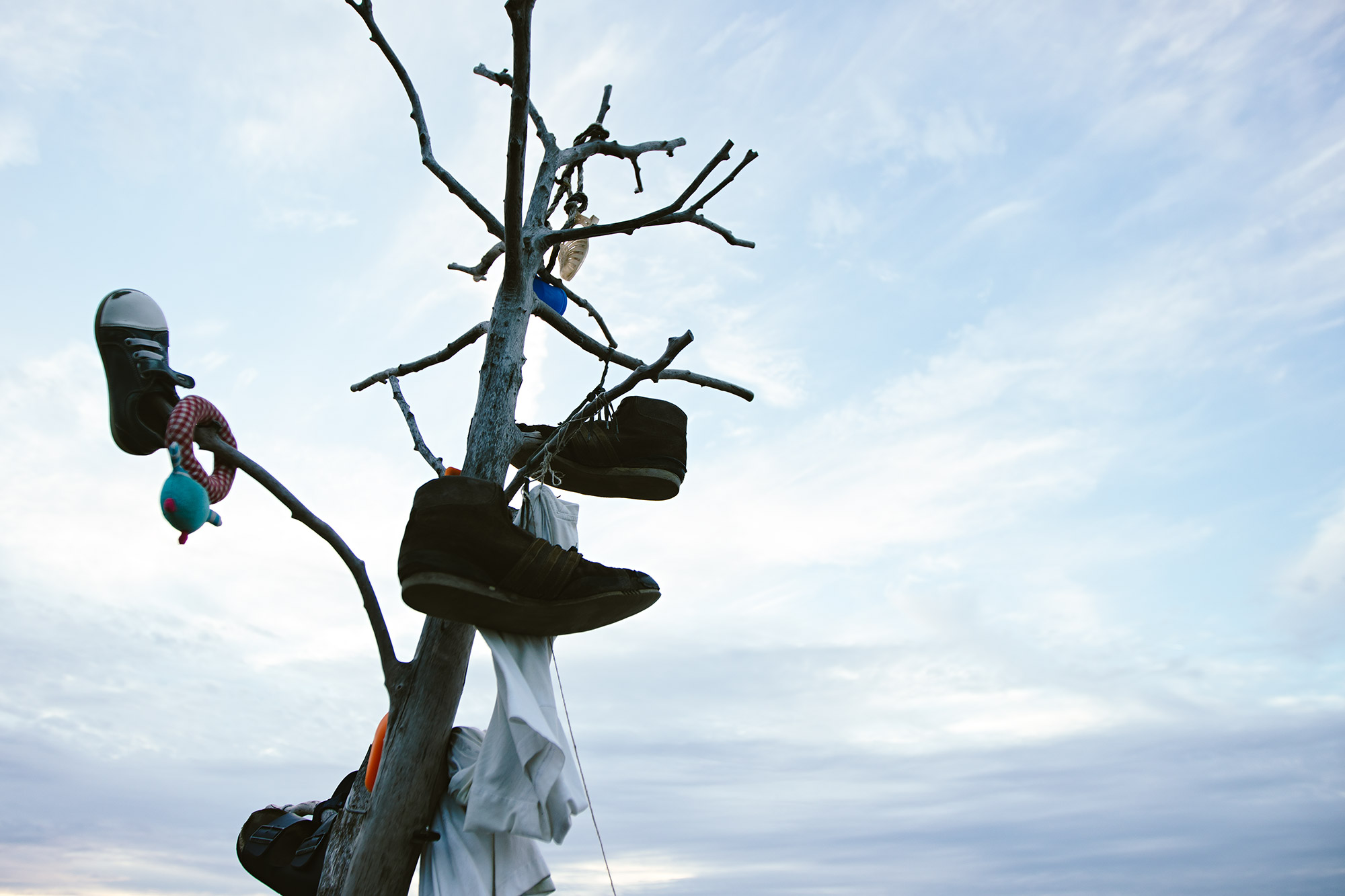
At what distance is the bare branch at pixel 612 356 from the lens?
3.05m

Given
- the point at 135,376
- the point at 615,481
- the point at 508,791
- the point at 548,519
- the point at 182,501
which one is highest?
the point at 135,376

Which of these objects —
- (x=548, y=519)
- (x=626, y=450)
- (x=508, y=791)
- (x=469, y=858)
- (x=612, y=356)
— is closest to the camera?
(x=508, y=791)

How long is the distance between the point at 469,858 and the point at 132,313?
1.86 m

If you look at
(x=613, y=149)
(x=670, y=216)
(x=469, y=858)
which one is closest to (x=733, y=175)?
(x=670, y=216)

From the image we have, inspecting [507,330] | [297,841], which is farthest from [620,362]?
[297,841]

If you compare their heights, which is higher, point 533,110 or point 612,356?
point 533,110

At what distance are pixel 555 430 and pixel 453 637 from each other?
0.72 meters

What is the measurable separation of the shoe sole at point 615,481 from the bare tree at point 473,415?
16 centimetres

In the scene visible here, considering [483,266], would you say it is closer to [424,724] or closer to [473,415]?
[473,415]

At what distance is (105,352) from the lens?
2.61 metres

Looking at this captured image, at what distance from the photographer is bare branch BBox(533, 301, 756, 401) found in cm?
305

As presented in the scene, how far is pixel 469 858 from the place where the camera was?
2361 mm

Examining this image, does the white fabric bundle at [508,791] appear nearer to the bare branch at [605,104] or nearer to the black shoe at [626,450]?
the black shoe at [626,450]

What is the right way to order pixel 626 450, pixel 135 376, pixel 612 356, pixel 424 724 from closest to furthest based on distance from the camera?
pixel 424 724, pixel 135 376, pixel 626 450, pixel 612 356
